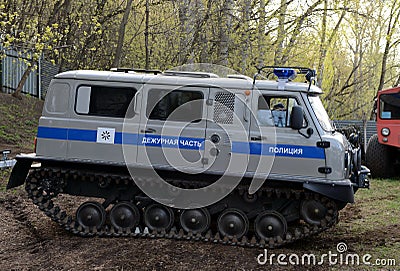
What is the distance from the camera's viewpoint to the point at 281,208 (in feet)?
27.5

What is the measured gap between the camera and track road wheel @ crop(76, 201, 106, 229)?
862 centimetres

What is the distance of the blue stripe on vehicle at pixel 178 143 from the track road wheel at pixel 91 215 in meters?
1.13

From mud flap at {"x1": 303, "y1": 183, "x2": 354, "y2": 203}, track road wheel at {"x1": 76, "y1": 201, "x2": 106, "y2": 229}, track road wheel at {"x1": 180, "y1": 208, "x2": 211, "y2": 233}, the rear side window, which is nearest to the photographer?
mud flap at {"x1": 303, "y1": 183, "x2": 354, "y2": 203}

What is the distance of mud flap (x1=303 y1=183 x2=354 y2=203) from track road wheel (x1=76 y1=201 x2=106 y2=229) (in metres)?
3.34

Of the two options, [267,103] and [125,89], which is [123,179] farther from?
[267,103]

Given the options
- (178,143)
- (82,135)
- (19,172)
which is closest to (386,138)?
(178,143)

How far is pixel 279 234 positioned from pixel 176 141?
2.17 metres

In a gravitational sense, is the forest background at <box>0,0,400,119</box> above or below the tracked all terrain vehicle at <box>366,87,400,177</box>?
above

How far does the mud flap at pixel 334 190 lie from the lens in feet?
25.5

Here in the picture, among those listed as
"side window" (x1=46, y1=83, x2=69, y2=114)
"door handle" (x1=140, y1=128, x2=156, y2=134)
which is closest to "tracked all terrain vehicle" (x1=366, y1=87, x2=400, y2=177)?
"door handle" (x1=140, y1=128, x2=156, y2=134)

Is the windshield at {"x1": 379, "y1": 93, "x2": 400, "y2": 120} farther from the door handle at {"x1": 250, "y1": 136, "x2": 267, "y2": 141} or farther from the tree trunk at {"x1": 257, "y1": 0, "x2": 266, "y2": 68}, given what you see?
the door handle at {"x1": 250, "y1": 136, "x2": 267, "y2": 141}

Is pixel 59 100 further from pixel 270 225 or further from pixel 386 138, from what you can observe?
pixel 386 138

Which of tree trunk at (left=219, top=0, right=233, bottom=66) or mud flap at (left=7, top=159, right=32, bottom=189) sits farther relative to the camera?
tree trunk at (left=219, top=0, right=233, bottom=66)

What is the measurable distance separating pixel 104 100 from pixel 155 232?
2294 millimetres
